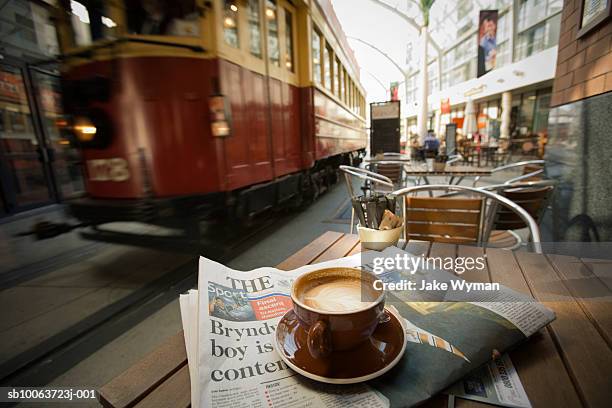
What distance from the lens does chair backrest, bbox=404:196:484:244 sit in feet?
3.95

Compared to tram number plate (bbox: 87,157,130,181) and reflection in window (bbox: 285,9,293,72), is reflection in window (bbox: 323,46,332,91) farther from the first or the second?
tram number plate (bbox: 87,157,130,181)

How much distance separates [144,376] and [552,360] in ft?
1.97

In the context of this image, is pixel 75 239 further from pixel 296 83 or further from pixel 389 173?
pixel 389 173

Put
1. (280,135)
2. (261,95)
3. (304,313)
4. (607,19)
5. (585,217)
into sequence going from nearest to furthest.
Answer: (304,313), (607,19), (585,217), (261,95), (280,135)

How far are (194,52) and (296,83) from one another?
1.73m

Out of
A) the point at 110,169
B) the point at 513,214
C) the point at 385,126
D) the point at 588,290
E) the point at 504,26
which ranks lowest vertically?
the point at 513,214

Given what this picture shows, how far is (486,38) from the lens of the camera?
9312 millimetres

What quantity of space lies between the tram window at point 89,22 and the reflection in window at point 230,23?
793mm

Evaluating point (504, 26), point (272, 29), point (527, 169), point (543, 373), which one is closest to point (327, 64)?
point (272, 29)

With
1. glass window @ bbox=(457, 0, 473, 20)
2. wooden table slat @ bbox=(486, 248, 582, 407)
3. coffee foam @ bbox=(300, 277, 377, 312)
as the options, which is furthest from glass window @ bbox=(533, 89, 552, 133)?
coffee foam @ bbox=(300, 277, 377, 312)

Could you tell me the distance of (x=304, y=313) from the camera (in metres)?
0.41

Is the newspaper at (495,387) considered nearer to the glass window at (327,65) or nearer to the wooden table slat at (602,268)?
the wooden table slat at (602,268)

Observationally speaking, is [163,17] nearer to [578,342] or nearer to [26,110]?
[578,342]

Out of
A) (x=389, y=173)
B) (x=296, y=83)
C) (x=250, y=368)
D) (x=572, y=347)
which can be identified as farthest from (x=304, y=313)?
(x=296, y=83)
